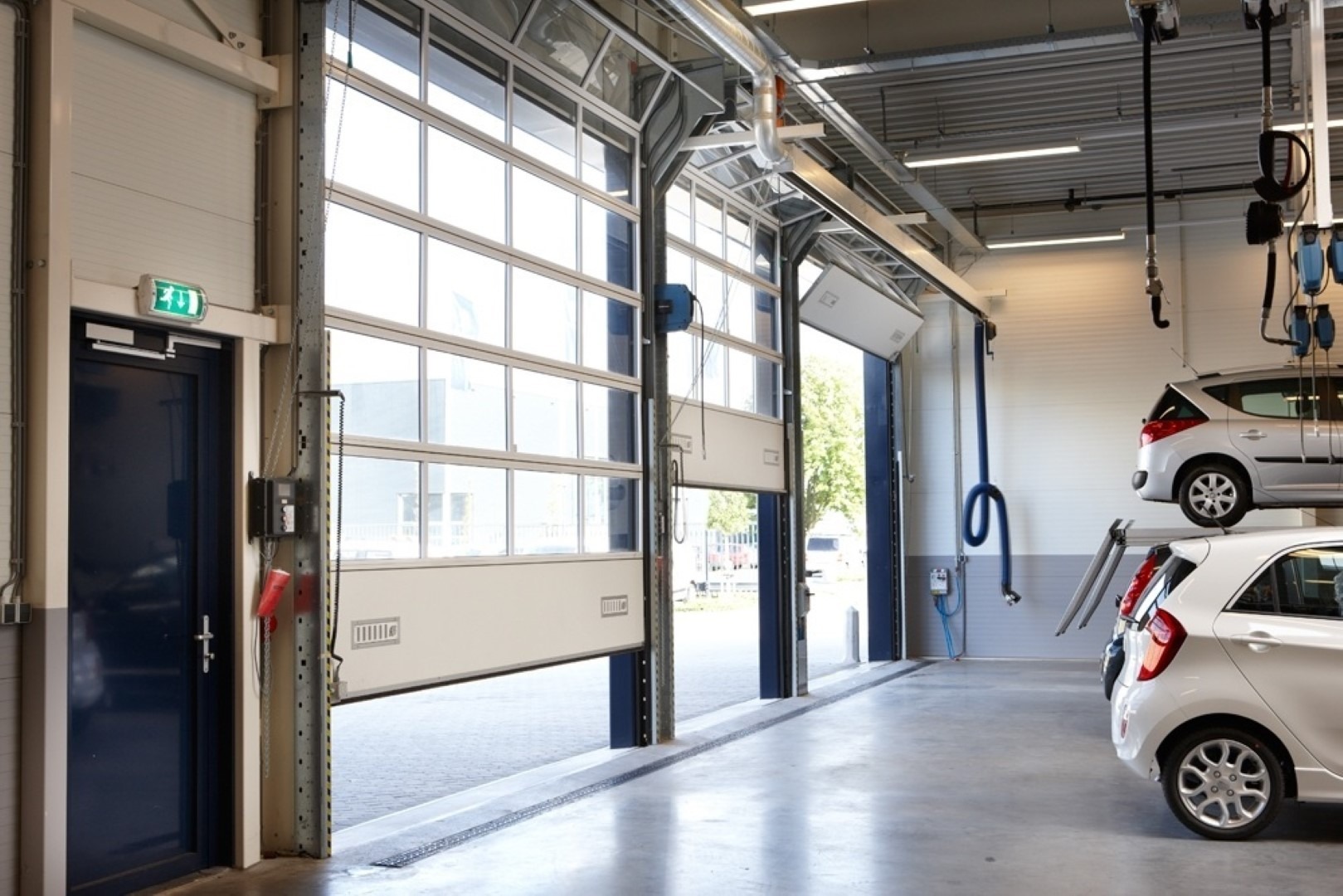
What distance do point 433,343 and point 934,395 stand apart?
11.1 m

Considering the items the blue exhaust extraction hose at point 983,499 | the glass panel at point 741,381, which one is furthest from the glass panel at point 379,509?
the blue exhaust extraction hose at point 983,499

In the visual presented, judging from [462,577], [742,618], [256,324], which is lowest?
[742,618]

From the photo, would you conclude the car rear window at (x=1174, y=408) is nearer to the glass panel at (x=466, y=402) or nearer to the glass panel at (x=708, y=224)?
the glass panel at (x=708, y=224)

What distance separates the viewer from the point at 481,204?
8.20 m

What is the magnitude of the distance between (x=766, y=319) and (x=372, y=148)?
21.8ft

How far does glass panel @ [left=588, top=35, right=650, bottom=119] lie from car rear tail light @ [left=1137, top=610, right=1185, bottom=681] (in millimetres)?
5424

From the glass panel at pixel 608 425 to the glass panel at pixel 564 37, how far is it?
2.22m

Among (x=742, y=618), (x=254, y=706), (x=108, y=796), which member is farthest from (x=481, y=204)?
(x=742, y=618)

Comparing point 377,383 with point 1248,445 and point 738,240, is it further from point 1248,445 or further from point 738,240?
point 1248,445

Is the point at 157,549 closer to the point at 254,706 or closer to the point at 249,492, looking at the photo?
the point at 249,492

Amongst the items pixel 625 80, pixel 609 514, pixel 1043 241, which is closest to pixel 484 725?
pixel 609 514

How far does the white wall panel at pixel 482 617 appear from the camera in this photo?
6.91 m

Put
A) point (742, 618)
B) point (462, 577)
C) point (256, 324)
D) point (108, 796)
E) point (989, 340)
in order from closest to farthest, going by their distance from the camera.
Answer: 1. point (108, 796)
2. point (256, 324)
3. point (462, 577)
4. point (989, 340)
5. point (742, 618)

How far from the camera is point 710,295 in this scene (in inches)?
472
